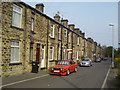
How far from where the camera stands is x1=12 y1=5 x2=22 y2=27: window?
14536 mm

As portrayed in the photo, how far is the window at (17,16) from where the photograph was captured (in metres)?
14.5

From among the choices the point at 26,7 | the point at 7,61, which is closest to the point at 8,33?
the point at 7,61

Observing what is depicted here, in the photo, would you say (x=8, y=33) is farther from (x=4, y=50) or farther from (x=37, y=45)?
(x=37, y=45)

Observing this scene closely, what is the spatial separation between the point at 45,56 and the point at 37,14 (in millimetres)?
5456

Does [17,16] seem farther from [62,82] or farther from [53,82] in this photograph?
[62,82]

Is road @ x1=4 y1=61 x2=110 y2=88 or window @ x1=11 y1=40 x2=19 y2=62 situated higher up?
window @ x1=11 y1=40 x2=19 y2=62

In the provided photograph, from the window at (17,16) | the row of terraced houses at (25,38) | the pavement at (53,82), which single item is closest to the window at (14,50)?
the row of terraced houses at (25,38)

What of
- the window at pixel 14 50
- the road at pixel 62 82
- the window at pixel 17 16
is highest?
the window at pixel 17 16

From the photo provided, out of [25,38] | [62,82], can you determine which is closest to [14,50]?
[25,38]

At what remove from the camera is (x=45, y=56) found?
808 inches

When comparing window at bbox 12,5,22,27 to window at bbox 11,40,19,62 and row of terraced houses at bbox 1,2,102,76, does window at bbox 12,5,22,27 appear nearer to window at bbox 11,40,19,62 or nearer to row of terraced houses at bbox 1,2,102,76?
row of terraced houses at bbox 1,2,102,76

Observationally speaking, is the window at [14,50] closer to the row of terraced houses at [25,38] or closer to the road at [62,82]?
the row of terraced houses at [25,38]

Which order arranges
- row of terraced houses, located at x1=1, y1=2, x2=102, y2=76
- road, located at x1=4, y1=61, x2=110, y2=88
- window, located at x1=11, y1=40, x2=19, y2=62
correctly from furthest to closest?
window, located at x1=11, y1=40, x2=19, y2=62, row of terraced houses, located at x1=1, y1=2, x2=102, y2=76, road, located at x1=4, y1=61, x2=110, y2=88

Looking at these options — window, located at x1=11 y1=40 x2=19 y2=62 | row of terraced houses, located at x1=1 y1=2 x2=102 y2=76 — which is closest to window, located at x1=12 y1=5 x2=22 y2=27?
row of terraced houses, located at x1=1 y1=2 x2=102 y2=76
